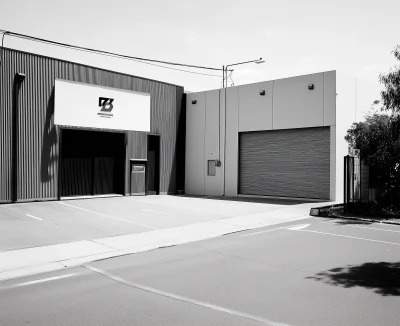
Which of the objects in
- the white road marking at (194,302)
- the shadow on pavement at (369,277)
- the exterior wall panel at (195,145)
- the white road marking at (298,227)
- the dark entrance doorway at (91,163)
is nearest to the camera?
the white road marking at (194,302)

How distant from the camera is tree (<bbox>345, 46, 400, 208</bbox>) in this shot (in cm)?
1725

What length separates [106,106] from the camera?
23.0m

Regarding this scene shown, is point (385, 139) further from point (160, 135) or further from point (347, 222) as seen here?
point (160, 135)

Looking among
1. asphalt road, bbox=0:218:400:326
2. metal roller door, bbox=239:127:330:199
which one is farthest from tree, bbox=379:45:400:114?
asphalt road, bbox=0:218:400:326

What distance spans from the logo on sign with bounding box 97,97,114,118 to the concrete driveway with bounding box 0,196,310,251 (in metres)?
4.73

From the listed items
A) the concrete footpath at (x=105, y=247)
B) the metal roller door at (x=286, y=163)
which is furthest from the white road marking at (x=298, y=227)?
the metal roller door at (x=286, y=163)

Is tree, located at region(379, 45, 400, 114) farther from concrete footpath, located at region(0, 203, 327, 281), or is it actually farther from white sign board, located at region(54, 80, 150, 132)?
white sign board, located at region(54, 80, 150, 132)

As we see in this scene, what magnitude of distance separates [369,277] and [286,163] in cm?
1596

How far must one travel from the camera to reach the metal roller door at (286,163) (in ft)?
70.9

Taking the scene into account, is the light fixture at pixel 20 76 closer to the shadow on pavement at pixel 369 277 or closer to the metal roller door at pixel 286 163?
the metal roller door at pixel 286 163

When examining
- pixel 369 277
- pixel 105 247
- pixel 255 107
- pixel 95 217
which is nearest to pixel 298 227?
pixel 369 277

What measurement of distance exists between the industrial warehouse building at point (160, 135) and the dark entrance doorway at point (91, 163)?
57 mm

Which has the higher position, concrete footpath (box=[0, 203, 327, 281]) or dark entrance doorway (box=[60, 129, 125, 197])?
dark entrance doorway (box=[60, 129, 125, 197])

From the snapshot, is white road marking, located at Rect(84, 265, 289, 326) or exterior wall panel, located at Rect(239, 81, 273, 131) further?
exterior wall panel, located at Rect(239, 81, 273, 131)
